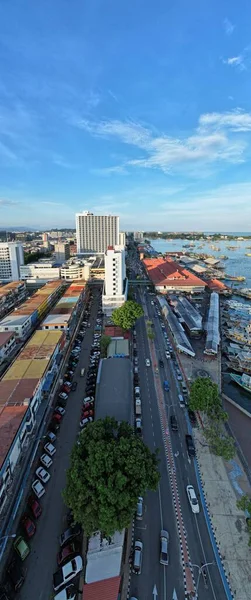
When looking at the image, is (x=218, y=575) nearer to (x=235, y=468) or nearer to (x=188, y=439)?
(x=235, y=468)

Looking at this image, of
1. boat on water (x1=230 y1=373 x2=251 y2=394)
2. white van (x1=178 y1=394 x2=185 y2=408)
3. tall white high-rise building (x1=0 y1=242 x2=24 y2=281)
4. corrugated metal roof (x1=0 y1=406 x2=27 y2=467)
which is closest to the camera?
corrugated metal roof (x1=0 y1=406 x2=27 y2=467)

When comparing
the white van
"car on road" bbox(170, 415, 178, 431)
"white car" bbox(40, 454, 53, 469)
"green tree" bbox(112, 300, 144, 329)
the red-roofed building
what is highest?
the red-roofed building

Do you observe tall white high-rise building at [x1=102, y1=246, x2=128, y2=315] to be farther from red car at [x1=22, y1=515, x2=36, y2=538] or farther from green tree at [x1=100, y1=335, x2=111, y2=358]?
red car at [x1=22, y1=515, x2=36, y2=538]

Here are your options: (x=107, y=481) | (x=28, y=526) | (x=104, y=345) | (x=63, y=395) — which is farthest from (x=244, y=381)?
(x=28, y=526)

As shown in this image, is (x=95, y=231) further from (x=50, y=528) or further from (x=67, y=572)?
(x=67, y=572)

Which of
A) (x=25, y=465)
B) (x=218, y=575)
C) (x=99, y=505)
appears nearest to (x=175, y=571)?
(x=218, y=575)

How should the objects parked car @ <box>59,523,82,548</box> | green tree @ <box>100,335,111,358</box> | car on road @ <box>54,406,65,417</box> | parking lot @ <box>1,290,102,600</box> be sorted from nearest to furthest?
1. parking lot @ <box>1,290,102,600</box>
2. parked car @ <box>59,523,82,548</box>
3. car on road @ <box>54,406,65,417</box>
4. green tree @ <box>100,335,111,358</box>

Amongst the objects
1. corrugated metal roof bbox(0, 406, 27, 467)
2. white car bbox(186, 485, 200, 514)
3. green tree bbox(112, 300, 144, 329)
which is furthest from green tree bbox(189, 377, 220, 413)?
green tree bbox(112, 300, 144, 329)
